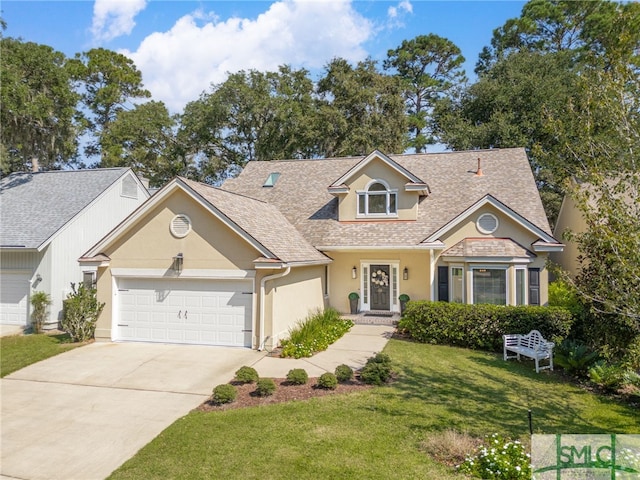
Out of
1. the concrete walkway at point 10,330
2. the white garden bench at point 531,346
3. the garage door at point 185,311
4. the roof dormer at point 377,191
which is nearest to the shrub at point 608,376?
the white garden bench at point 531,346

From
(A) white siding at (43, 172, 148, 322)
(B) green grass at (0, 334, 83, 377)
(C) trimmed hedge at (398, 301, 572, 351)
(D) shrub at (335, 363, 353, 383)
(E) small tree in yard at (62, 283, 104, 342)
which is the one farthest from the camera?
(A) white siding at (43, 172, 148, 322)

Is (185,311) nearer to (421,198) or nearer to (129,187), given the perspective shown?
(129,187)

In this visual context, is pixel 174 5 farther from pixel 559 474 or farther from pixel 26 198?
pixel 559 474

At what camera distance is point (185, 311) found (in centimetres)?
1302

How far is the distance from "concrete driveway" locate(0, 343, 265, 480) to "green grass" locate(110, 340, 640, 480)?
2.21ft

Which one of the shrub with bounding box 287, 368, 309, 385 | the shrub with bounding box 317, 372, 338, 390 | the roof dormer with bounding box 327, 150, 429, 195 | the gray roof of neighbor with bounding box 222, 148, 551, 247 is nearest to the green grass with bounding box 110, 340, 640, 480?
the shrub with bounding box 317, 372, 338, 390

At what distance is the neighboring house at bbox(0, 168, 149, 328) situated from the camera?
54.9ft

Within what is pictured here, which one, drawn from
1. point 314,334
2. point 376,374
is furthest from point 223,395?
point 314,334

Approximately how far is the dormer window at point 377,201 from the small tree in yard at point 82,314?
36.5ft

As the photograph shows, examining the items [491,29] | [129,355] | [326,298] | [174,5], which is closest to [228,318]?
[129,355]

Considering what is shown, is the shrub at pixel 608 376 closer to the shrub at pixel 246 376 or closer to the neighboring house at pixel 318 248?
the neighboring house at pixel 318 248

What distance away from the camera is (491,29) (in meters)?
41.9

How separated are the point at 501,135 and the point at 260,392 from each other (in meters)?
28.4

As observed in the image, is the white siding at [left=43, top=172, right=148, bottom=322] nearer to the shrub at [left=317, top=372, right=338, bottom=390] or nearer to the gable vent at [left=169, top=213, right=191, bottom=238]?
the gable vent at [left=169, top=213, right=191, bottom=238]
